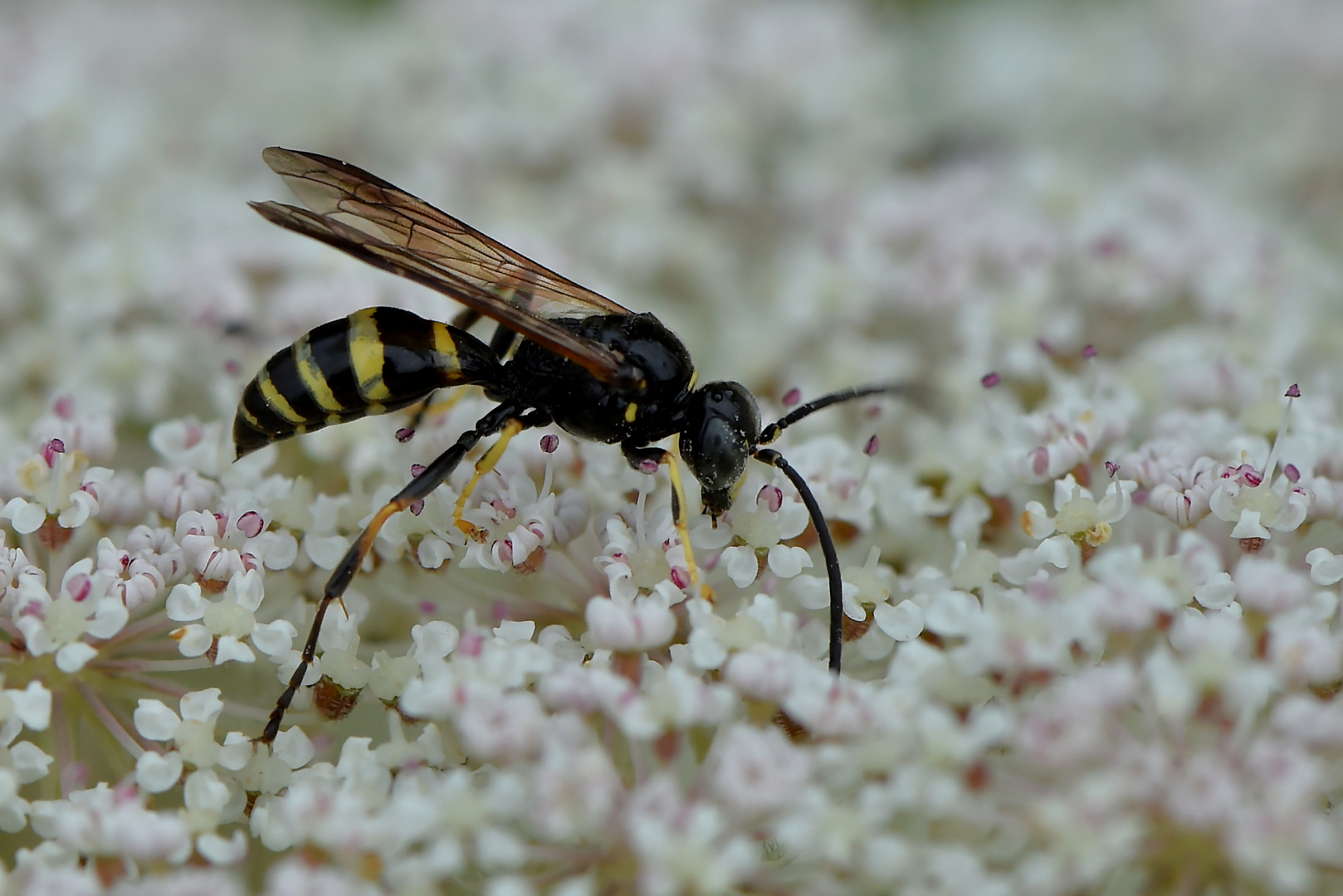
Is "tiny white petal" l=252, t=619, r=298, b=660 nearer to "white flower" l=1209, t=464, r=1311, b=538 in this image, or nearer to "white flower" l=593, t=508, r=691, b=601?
"white flower" l=593, t=508, r=691, b=601

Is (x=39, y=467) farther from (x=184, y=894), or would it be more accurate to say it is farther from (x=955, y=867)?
(x=955, y=867)

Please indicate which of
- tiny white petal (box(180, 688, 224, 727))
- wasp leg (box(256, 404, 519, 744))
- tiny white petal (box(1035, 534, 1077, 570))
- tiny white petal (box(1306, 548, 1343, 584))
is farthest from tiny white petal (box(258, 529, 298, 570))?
tiny white petal (box(1306, 548, 1343, 584))

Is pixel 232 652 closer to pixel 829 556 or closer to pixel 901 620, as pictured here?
pixel 829 556

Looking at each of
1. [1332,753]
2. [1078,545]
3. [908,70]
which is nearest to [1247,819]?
[1332,753]

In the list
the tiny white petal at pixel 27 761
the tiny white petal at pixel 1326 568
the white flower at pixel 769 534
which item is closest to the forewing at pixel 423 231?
the white flower at pixel 769 534

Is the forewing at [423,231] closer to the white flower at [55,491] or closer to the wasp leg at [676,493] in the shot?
the wasp leg at [676,493]
